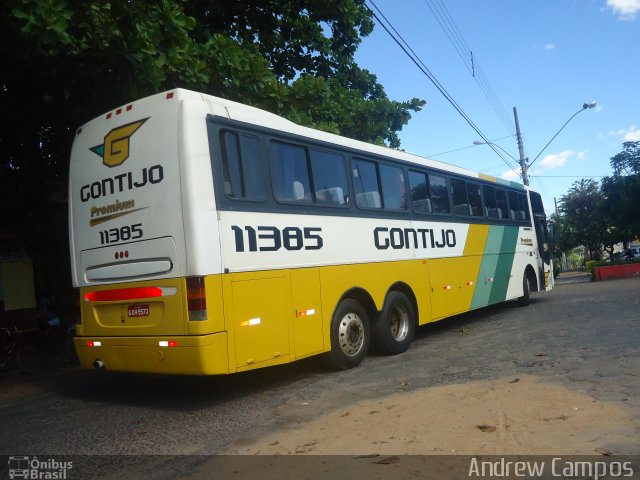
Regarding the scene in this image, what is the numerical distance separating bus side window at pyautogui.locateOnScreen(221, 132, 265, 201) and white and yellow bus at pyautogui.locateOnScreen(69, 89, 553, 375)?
15 millimetres

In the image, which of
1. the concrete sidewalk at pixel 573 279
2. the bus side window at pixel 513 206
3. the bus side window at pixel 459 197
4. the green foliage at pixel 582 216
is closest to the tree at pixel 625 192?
the concrete sidewalk at pixel 573 279

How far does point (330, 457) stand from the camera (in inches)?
165

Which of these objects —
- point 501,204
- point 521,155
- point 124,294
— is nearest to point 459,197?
point 501,204

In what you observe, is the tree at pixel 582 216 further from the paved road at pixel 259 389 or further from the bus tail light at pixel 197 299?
the bus tail light at pixel 197 299

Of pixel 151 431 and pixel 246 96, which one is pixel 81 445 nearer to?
pixel 151 431

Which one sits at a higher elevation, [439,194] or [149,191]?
[439,194]

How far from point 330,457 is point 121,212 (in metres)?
3.53

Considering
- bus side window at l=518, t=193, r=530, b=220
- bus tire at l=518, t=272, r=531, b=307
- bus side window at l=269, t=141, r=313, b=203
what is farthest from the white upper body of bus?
bus tire at l=518, t=272, r=531, b=307

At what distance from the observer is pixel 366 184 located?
7.97 meters

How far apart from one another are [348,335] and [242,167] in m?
2.71

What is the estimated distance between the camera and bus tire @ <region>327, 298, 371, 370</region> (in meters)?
6.99

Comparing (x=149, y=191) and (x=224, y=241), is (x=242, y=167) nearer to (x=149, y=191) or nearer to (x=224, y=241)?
(x=224, y=241)

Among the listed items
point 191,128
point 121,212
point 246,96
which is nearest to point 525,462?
point 191,128

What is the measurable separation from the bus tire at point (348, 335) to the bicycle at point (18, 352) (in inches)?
218
